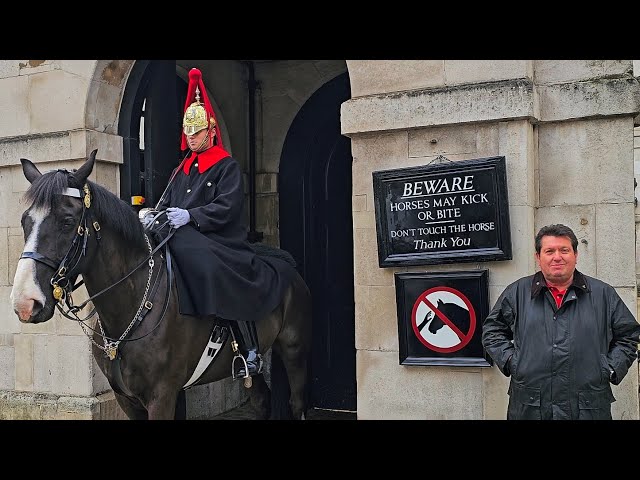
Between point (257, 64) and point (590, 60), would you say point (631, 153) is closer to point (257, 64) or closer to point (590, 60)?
point (590, 60)

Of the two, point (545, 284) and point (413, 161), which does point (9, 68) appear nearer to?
point (413, 161)

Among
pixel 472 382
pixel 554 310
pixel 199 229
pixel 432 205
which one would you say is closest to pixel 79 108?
A: pixel 199 229

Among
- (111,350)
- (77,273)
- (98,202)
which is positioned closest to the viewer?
(77,273)

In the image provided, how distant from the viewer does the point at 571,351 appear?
11.3 feet

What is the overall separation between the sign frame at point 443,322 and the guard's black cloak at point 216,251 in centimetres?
103

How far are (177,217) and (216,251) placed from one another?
1.18ft

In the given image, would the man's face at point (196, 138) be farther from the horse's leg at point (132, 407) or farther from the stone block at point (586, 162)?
the stone block at point (586, 162)

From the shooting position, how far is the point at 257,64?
26.6ft

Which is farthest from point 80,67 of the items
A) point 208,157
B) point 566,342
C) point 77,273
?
point 566,342

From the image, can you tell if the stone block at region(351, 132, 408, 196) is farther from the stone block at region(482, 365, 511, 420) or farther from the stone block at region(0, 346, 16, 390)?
the stone block at region(0, 346, 16, 390)

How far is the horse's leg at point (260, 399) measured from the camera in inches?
254

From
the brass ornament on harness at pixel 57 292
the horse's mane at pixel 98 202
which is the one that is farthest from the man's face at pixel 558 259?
the brass ornament on harness at pixel 57 292

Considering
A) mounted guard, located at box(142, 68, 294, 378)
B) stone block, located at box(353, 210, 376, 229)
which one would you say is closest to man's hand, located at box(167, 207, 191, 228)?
mounted guard, located at box(142, 68, 294, 378)

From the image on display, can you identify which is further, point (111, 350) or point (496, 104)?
point (496, 104)
